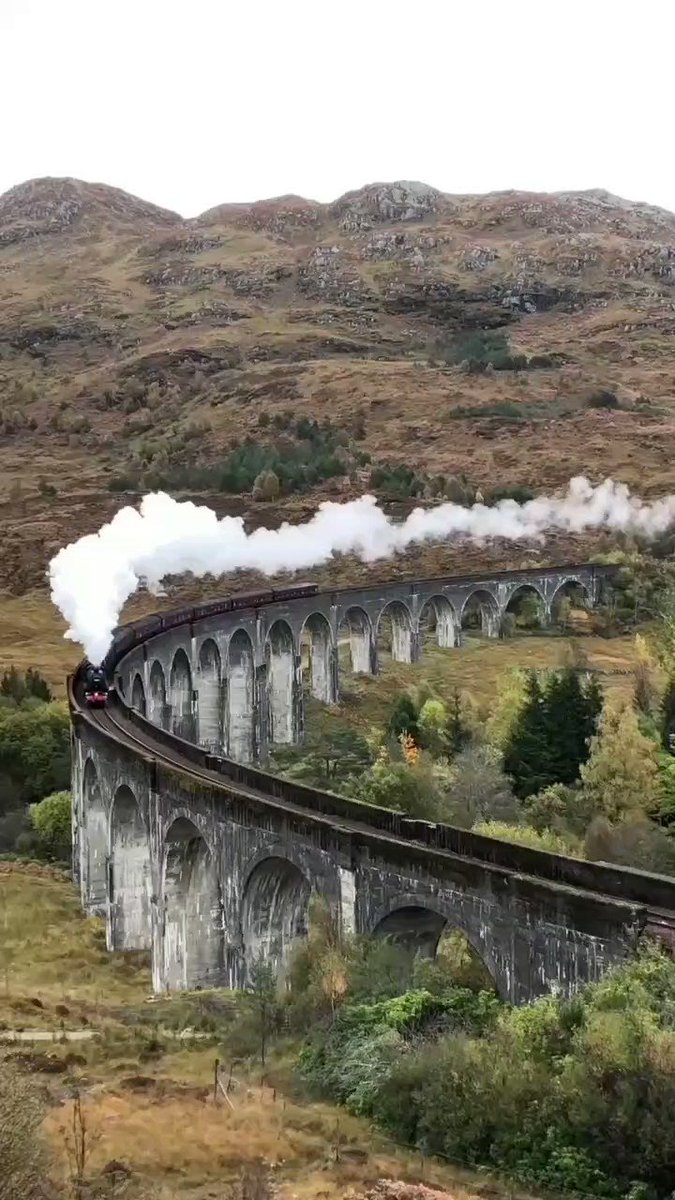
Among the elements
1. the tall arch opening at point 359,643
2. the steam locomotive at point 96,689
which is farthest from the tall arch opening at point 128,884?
the tall arch opening at point 359,643

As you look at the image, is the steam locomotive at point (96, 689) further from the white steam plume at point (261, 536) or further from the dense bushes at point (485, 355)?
the dense bushes at point (485, 355)

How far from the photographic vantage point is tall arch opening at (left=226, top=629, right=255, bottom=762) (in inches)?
2066

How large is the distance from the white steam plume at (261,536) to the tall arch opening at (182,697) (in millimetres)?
3740

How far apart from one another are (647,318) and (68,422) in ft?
307

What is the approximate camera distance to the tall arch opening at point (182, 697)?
162 ft

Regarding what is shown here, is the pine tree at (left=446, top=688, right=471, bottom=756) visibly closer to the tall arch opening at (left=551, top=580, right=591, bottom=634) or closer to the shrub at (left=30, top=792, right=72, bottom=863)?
the shrub at (left=30, top=792, right=72, bottom=863)

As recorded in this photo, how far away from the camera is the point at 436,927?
21672 millimetres

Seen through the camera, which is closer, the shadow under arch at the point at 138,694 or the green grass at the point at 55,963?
the green grass at the point at 55,963

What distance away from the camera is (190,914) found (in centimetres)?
2838

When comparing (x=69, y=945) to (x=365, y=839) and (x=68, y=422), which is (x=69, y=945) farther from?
(x=68, y=422)

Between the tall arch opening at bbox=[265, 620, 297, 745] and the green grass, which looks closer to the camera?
the green grass

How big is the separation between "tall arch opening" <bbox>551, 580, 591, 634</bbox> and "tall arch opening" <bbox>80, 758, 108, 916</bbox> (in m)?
52.5

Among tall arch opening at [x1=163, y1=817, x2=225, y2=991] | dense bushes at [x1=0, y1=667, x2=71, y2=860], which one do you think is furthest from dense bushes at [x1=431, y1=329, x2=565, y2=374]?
tall arch opening at [x1=163, y1=817, x2=225, y2=991]

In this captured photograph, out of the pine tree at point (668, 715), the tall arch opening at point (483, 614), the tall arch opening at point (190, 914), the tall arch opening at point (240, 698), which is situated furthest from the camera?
the tall arch opening at point (483, 614)
